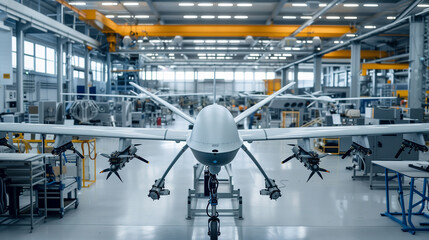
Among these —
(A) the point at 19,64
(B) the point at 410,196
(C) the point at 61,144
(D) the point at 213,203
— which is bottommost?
(B) the point at 410,196

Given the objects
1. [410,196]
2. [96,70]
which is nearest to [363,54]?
[410,196]

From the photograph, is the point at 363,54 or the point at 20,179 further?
the point at 363,54

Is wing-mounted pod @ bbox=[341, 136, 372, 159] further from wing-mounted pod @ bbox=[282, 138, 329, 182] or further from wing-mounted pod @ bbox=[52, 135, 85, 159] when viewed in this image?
wing-mounted pod @ bbox=[52, 135, 85, 159]

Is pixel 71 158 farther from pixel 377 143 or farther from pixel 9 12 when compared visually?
pixel 377 143

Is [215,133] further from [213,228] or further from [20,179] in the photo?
[20,179]

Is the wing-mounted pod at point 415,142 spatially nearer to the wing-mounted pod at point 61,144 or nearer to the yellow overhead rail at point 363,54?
the wing-mounted pod at point 61,144

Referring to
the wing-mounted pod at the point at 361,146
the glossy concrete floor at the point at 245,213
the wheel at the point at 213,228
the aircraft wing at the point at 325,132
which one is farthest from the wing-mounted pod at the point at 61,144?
the wing-mounted pod at the point at 361,146

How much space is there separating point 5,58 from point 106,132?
26.8 ft

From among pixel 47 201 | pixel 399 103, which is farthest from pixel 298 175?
pixel 399 103

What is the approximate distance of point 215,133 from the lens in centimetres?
358

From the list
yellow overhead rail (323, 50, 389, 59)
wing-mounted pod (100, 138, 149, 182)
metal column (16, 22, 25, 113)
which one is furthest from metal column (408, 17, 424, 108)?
metal column (16, 22, 25, 113)

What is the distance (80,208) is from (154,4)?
13.7 meters

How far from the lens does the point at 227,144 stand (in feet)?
11.7

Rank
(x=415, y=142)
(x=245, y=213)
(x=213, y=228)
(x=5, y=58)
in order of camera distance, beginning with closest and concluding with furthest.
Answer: (x=213, y=228)
(x=415, y=142)
(x=245, y=213)
(x=5, y=58)
